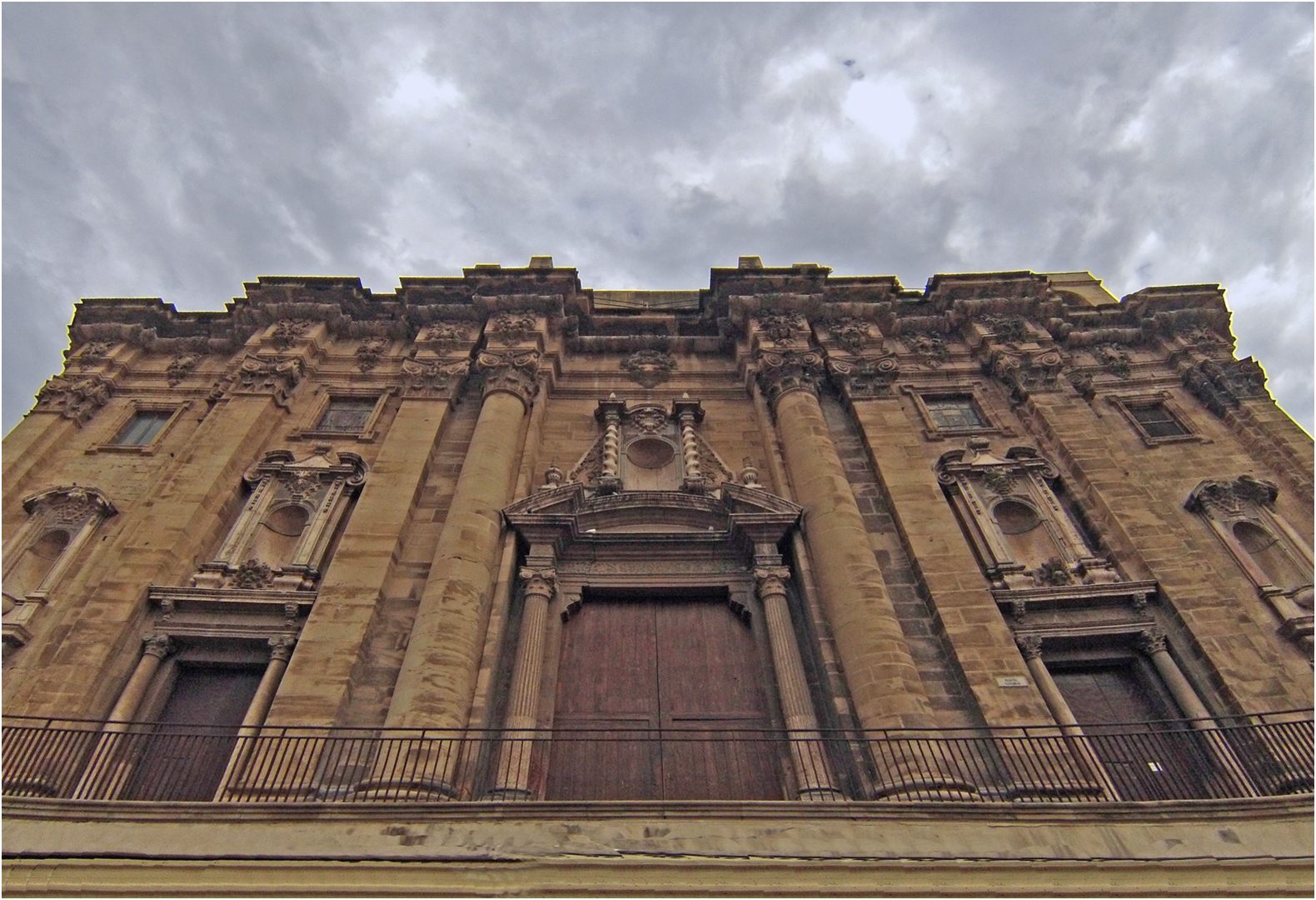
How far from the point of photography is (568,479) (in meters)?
14.9

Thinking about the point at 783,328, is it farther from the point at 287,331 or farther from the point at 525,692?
the point at 287,331

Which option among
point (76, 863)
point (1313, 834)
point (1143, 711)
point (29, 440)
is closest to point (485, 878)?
point (76, 863)

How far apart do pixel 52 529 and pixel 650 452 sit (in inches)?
447

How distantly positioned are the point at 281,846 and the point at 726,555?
823 centimetres

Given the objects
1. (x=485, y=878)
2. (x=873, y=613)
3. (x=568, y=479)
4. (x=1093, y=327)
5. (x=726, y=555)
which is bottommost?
(x=485, y=878)

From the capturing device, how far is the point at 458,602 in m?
11.1

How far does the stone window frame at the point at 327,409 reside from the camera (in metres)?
15.7

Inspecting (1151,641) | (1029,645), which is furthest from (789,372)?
(1151,641)

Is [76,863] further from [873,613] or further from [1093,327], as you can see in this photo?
[1093,327]

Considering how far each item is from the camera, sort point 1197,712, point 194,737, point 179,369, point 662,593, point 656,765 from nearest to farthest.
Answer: point 194,737 → point 656,765 → point 1197,712 → point 662,593 → point 179,369

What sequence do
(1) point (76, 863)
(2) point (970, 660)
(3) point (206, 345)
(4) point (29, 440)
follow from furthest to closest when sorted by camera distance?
(3) point (206, 345), (4) point (29, 440), (2) point (970, 660), (1) point (76, 863)

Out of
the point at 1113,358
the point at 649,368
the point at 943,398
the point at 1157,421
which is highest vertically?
the point at 649,368

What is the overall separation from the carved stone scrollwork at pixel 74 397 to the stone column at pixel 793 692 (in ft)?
50.0

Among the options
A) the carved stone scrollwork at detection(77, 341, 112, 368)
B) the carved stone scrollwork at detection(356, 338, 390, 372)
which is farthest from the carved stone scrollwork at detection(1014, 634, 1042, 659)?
the carved stone scrollwork at detection(77, 341, 112, 368)
